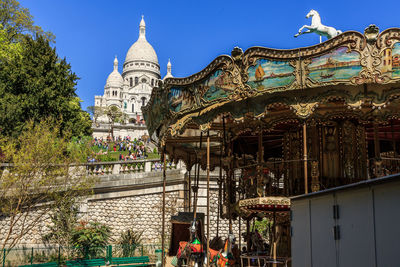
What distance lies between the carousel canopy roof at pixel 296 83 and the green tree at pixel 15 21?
28.2 meters

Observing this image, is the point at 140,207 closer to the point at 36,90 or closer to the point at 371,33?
the point at 36,90

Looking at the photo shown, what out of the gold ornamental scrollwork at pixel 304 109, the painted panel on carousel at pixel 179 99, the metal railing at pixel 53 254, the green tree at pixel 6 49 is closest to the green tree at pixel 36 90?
the green tree at pixel 6 49

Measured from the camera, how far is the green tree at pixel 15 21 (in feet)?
119

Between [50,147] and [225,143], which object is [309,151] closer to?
[225,143]

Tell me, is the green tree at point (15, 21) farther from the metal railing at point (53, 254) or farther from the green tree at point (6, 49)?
the metal railing at point (53, 254)

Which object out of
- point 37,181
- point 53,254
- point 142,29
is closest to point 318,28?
point 37,181

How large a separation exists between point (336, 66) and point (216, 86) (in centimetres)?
321

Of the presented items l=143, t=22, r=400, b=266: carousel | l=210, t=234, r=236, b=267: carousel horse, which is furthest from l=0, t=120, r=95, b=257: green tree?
l=210, t=234, r=236, b=267: carousel horse

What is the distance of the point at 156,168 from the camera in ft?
80.2

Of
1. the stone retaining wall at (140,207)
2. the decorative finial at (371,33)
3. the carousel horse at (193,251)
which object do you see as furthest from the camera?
the stone retaining wall at (140,207)

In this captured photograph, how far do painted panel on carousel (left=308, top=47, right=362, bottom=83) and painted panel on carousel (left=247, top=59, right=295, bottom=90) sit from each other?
573mm

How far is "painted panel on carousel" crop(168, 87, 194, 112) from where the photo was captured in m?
12.9

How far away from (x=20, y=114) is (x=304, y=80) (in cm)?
2469

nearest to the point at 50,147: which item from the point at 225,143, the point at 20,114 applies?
the point at 225,143
